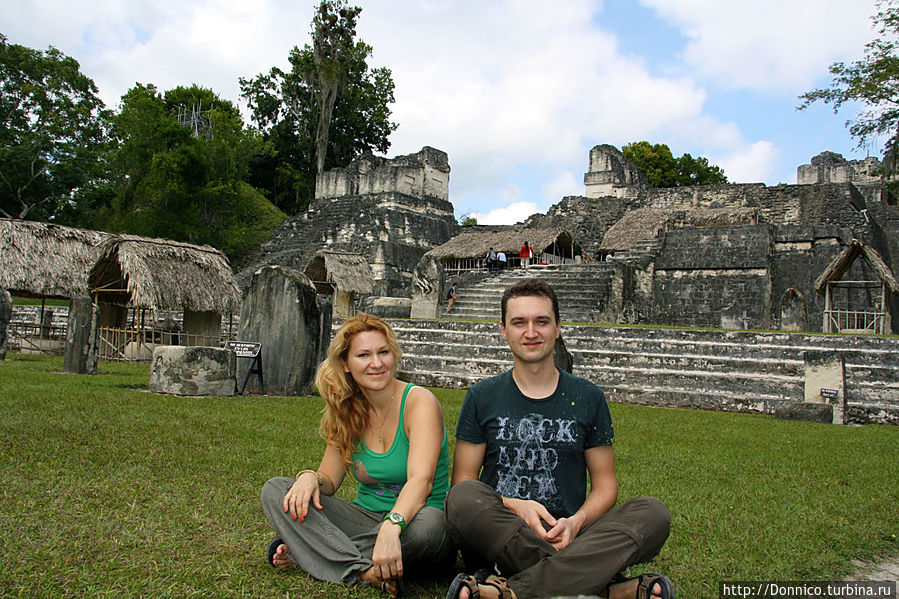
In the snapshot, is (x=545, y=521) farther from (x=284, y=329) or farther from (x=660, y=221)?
(x=660, y=221)

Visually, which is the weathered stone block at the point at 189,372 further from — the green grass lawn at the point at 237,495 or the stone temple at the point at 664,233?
the stone temple at the point at 664,233

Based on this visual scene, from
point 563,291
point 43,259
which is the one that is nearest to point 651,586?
point 563,291

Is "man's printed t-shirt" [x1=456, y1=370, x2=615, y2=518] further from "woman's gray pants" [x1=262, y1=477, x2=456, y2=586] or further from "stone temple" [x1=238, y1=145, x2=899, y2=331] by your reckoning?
"stone temple" [x1=238, y1=145, x2=899, y2=331]

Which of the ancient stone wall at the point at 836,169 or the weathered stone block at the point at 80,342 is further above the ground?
the ancient stone wall at the point at 836,169

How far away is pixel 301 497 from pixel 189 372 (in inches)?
226

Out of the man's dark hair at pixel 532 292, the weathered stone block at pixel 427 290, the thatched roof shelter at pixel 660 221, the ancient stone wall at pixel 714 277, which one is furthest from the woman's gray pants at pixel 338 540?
the thatched roof shelter at pixel 660 221

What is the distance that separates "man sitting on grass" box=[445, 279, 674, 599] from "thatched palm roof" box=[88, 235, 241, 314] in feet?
37.8

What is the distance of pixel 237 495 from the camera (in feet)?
11.9

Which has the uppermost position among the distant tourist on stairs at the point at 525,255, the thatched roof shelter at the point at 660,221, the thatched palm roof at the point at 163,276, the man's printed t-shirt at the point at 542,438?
the thatched roof shelter at the point at 660,221

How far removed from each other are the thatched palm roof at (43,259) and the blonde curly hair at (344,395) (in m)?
13.8

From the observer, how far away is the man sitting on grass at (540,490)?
2.28 m

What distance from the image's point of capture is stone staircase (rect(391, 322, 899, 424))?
29.7 feet

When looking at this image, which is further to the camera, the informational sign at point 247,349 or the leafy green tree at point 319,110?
the leafy green tree at point 319,110

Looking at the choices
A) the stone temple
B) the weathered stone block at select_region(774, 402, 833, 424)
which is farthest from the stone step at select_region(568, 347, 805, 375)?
the stone temple
